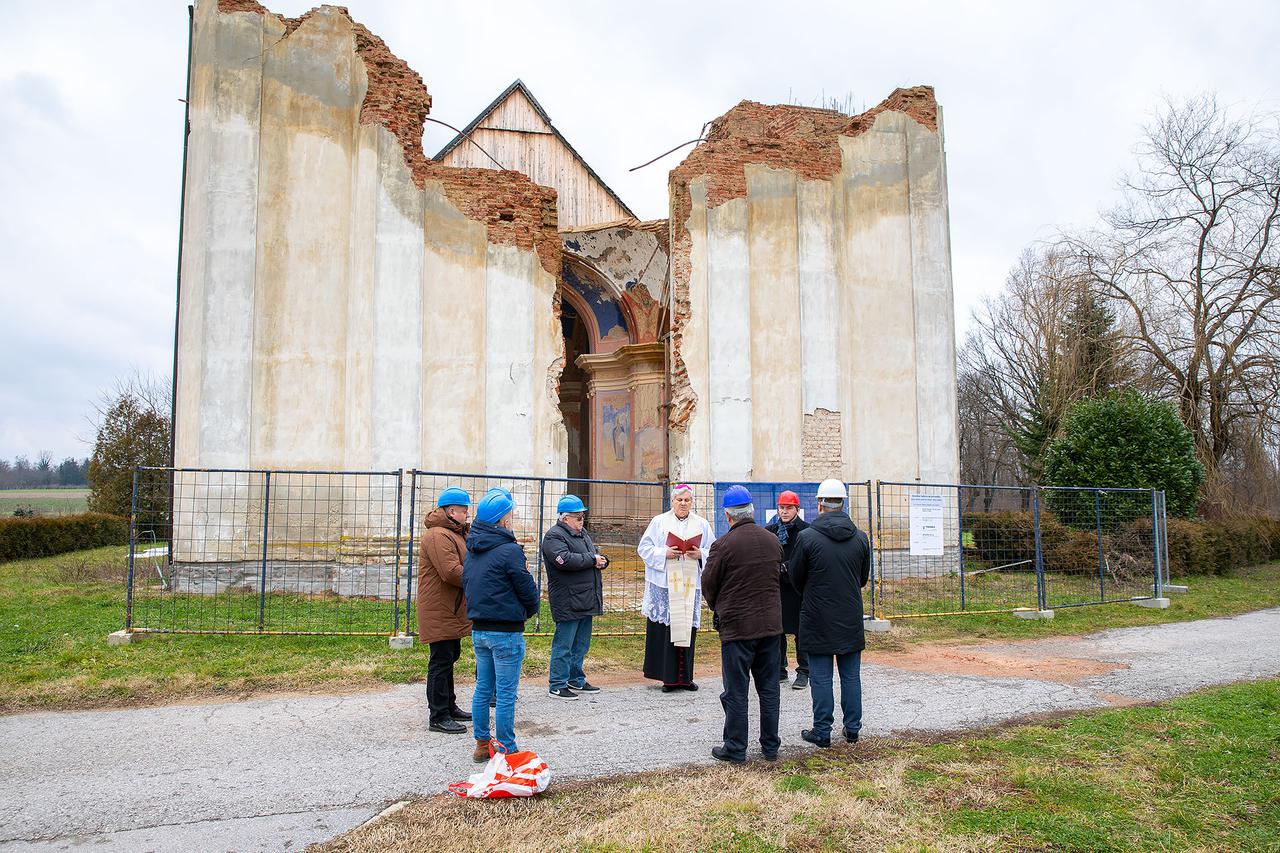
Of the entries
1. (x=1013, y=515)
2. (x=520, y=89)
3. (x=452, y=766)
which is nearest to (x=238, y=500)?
(x=452, y=766)

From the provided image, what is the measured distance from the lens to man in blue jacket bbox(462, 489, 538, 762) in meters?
5.19

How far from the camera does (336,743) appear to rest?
19.9 ft

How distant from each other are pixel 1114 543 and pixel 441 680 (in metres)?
14.8

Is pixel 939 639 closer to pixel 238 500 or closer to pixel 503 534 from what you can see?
pixel 503 534

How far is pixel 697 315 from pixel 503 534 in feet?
36.1

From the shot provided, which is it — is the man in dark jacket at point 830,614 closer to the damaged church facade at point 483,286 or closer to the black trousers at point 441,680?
the black trousers at point 441,680

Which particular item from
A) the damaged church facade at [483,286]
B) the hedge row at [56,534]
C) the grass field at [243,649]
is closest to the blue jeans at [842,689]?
the grass field at [243,649]

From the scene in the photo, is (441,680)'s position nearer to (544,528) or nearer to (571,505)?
(571,505)

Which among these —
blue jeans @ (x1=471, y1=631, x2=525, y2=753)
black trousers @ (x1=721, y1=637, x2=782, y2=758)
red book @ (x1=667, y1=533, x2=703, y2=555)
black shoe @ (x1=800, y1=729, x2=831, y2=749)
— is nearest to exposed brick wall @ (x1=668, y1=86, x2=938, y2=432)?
red book @ (x1=667, y1=533, x2=703, y2=555)

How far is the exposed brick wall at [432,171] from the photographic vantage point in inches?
589

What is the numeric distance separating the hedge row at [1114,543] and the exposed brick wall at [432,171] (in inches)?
381

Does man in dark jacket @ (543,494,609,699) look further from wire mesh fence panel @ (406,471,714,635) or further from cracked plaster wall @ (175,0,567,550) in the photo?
cracked plaster wall @ (175,0,567,550)

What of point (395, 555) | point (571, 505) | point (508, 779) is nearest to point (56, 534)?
point (395, 555)

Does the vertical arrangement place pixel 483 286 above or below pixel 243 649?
above
